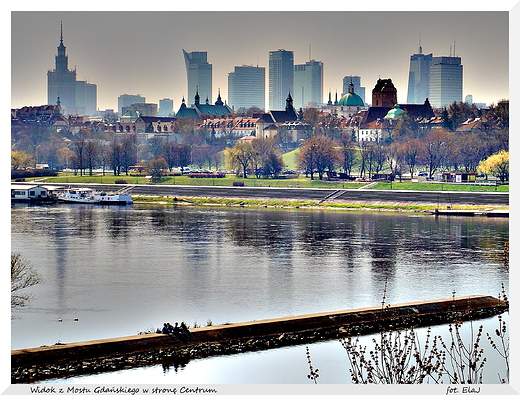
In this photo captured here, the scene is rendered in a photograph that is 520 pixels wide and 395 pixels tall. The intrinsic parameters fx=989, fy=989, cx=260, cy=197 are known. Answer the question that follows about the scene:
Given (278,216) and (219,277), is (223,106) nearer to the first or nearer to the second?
(278,216)

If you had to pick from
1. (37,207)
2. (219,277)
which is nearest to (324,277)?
(219,277)

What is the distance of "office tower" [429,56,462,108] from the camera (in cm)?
6057

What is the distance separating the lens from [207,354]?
460 inches

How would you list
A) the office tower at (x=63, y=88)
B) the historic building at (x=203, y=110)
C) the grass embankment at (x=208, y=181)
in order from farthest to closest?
the historic building at (x=203, y=110) < the office tower at (x=63, y=88) < the grass embankment at (x=208, y=181)

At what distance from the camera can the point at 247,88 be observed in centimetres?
8956

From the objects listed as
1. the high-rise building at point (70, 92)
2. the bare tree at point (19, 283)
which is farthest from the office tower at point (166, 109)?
the bare tree at point (19, 283)

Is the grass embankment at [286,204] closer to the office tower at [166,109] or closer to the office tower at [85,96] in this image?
the office tower at [85,96]

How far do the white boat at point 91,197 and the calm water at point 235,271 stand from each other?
856 centimetres

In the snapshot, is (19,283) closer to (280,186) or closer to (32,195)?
(32,195)

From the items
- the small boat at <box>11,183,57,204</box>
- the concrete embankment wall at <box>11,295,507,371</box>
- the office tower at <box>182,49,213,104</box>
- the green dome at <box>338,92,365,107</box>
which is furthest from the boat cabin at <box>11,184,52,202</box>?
the green dome at <box>338,92,365,107</box>

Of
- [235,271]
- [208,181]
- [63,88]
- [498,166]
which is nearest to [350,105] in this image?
[63,88]

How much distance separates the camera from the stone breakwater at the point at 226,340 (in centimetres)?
1070

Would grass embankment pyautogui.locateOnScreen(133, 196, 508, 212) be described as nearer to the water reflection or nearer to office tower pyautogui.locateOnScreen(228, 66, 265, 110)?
the water reflection

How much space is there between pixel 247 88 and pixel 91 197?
49.0 metres
